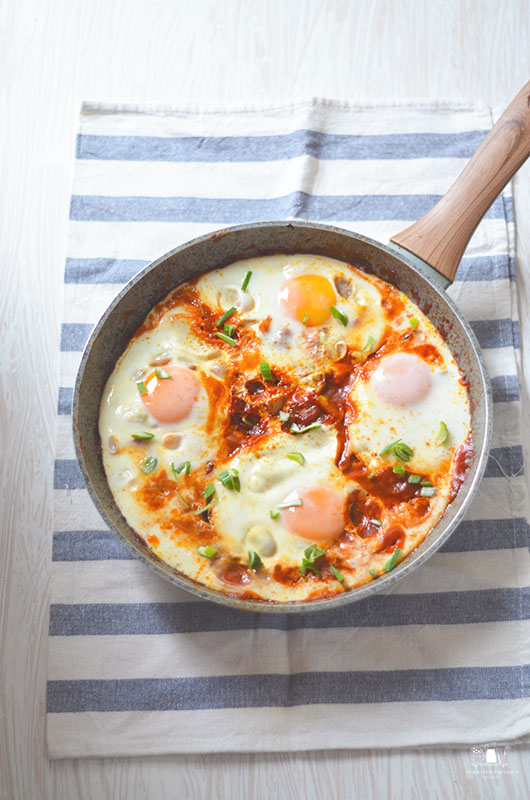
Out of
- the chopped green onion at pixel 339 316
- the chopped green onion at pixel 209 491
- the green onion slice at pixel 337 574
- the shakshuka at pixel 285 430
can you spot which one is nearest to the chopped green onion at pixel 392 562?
the shakshuka at pixel 285 430

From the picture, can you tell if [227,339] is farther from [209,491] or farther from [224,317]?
[209,491]

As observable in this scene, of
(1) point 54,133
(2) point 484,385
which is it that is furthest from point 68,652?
(1) point 54,133

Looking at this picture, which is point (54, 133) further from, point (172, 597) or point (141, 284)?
point (172, 597)

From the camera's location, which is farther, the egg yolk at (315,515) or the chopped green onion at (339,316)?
the chopped green onion at (339,316)

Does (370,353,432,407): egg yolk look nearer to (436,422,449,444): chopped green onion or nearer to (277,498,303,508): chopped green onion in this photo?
(436,422,449,444): chopped green onion

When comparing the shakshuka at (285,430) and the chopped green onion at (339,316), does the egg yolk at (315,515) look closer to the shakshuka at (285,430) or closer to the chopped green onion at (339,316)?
the shakshuka at (285,430)
